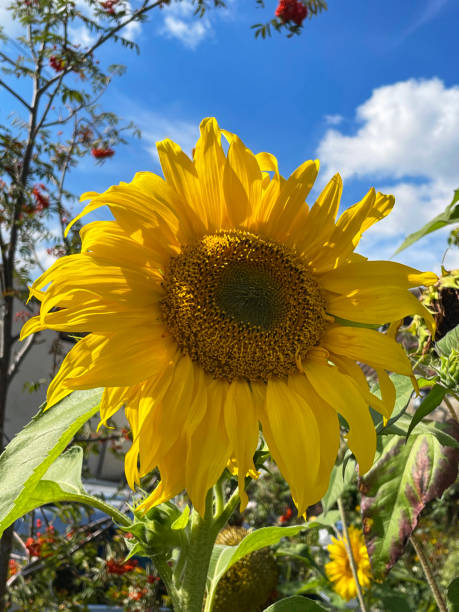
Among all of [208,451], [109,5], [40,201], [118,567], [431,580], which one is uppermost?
[109,5]

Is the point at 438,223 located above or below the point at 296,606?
above

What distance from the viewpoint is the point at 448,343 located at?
1.89 ft

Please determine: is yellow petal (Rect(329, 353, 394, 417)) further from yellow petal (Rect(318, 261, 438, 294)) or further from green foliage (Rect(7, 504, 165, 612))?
green foliage (Rect(7, 504, 165, 612))

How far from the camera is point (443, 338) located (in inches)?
23.1

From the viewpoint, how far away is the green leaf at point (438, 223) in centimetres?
66

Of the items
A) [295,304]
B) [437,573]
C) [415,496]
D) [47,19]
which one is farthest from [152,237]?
[47,19]

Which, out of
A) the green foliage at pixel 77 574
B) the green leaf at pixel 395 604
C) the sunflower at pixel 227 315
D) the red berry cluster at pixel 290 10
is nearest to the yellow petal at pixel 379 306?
the sunflower at pixel 227 315

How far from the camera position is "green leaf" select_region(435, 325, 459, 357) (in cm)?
57

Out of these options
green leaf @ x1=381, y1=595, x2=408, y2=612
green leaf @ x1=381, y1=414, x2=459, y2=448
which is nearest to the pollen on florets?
green leaf @ x1=381, y1=414, x2=459, y2=448

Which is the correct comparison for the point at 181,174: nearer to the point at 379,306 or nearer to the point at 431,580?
the point at 379,306

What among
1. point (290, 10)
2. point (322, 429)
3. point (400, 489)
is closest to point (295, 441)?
point (322, 429)

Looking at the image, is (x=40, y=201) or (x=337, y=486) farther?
(x=40, y=201)

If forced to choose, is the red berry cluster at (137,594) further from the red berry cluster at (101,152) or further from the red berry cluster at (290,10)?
the red berry cluster at (290,10)

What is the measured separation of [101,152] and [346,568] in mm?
2860
